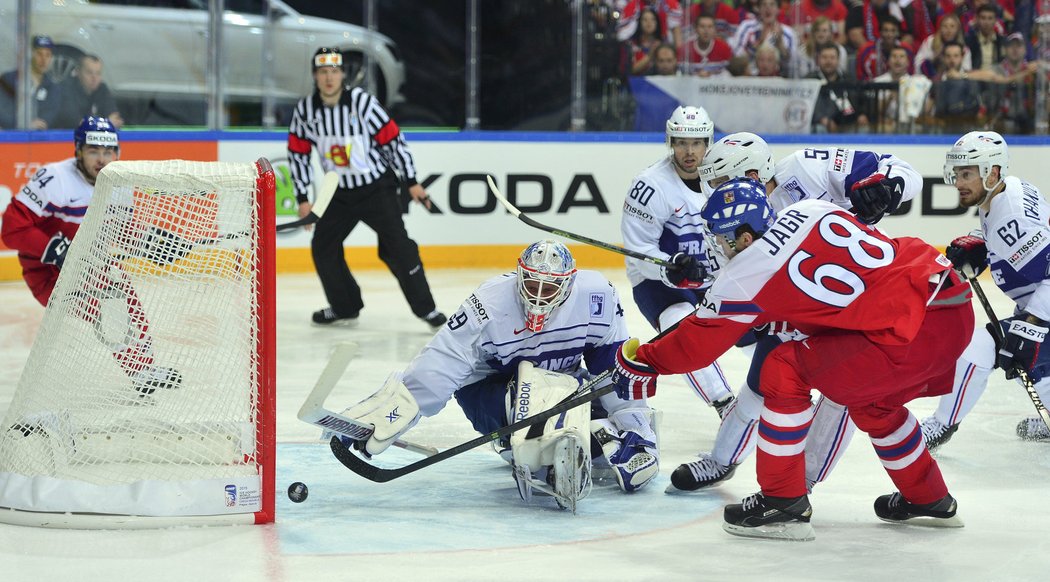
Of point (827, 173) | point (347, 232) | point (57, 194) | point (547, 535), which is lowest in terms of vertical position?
Result: point (547, 535)

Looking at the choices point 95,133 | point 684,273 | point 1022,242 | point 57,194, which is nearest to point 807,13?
point 684,273

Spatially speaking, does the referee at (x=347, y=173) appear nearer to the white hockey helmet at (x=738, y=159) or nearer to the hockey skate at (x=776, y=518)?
the white hockey helmet at (x=738, y=159)

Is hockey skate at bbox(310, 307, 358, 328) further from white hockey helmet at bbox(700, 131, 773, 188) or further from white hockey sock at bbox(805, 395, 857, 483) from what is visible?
white hockey sock at bbox(805, 395, 857, 483)

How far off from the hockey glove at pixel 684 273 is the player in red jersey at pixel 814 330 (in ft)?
3.81

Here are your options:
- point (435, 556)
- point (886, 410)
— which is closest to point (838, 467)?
point (886, 410)

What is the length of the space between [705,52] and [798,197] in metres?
4.67

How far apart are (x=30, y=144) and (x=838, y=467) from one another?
17.9ft

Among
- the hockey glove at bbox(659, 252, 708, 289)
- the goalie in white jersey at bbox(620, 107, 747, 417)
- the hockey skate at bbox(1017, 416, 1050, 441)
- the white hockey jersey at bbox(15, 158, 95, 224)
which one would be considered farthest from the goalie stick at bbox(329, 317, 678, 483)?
the white hockey jersey at bbox(15, 158, 95, 224)

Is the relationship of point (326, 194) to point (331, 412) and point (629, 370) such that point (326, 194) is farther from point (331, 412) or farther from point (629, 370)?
point (629, 370)

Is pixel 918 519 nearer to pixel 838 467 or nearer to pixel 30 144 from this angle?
pixel 838 467

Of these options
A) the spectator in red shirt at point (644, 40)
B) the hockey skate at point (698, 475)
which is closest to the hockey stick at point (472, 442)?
the hockey skate at point (698, 475)

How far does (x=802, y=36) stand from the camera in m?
9.20

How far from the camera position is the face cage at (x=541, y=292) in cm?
369

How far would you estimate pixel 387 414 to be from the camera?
11.9 ft
